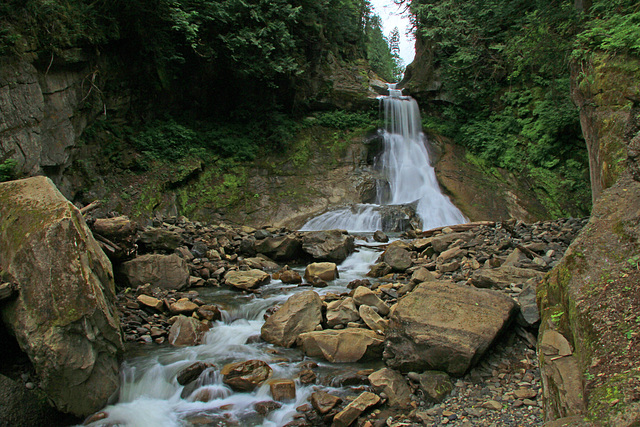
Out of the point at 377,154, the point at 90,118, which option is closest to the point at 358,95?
the point at 377,154

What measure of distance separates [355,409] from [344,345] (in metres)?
1.08

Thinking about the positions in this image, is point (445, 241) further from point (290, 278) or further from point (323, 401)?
point (323, 401)

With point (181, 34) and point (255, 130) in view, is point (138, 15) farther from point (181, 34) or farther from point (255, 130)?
point (255, 130)

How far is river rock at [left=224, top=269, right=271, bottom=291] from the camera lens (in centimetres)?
715

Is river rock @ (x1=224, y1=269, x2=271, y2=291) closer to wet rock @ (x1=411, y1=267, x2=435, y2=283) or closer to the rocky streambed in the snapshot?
the rocky streambed

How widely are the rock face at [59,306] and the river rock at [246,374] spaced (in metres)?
1.14

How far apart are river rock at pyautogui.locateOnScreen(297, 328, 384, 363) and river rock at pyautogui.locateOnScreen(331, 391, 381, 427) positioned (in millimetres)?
834

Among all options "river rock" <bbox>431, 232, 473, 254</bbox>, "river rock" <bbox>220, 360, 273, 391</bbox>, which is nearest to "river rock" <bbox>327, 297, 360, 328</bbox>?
"river rock" <bbox>220, 360, 273, 391</bbox>

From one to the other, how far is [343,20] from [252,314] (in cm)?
1852

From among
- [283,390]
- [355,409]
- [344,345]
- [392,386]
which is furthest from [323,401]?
[344,345]

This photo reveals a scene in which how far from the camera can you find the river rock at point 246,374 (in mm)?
4051

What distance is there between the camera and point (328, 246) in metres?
9.14

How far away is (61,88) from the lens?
9.23 metres

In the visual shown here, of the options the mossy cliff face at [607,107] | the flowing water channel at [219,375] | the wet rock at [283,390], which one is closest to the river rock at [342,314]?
A: the flowing water channel at [219,375]
